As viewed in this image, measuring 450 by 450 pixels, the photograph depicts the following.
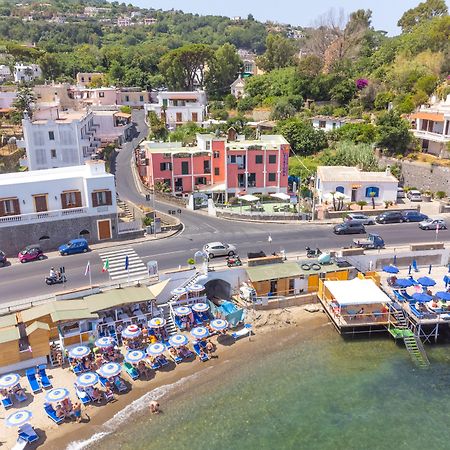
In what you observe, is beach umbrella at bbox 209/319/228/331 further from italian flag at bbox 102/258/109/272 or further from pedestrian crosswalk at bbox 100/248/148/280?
italian flag at bbox 102/258/109/272

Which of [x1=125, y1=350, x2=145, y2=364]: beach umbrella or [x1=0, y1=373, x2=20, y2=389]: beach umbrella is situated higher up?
[x1=0, y1=373, x2=20, y2=389]: beach umbrella

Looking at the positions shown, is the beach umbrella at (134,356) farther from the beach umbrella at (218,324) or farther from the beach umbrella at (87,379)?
the beach umbrella at (218,324)

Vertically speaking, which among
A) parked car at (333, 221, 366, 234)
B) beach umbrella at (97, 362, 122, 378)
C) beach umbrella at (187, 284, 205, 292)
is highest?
parked car at (333, 221, 366, 234)

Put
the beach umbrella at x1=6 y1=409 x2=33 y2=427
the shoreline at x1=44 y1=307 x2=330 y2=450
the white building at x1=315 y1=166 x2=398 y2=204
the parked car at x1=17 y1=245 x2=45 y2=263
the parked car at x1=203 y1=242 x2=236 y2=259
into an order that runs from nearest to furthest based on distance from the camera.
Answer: the beach umbrella at x1=6 y1=409 x2=33 y2=427
the shoreline at x1=44 y1=307 x2=330 y2=450
the parked car at x1=17 y1=245 x2=45 y2=263
the parked car at x1=203 y1=242 x2=236 y2=259
the white building at x1=315 y1=166 x2=398 y2=204

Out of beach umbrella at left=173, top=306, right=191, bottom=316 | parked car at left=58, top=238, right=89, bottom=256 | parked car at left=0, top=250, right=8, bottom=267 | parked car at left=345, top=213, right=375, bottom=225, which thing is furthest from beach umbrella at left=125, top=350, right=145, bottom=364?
parked car at left=345, top=213, right=375, bottom=225

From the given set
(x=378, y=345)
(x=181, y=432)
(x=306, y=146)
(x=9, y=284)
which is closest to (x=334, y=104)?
(x=306, y=146)

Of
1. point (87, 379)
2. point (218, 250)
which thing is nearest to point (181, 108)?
point (218, 250)

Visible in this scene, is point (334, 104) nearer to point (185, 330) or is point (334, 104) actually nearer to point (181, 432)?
point (185, 330)
